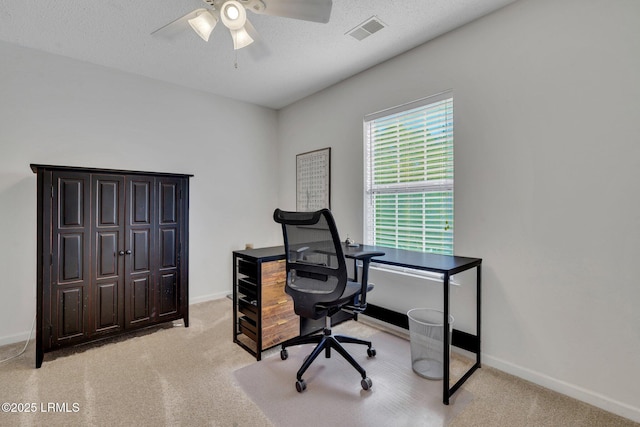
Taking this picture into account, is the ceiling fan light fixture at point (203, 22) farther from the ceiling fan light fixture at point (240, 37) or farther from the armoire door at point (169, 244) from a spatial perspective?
the armoire door at point (169, 244)

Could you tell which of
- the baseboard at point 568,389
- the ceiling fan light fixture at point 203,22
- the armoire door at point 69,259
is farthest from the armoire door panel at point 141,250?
the baseboard at point 568,389

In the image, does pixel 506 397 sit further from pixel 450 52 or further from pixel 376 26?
pixel 376 26

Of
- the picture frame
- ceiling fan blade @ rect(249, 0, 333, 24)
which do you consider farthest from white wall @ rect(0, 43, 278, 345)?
ceiling fan blade @ rect(249, 0, 333, 24)

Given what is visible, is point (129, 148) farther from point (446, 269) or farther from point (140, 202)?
point (446, 269)

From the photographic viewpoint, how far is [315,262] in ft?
6.56

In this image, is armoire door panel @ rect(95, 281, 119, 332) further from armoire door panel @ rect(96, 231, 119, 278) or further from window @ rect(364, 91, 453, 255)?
window @ rect(364, 91, 453, 255)

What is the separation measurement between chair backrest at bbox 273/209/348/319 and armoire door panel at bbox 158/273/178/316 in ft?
4.63

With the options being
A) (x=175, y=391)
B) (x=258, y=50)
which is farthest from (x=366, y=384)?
(x=258, y=50)

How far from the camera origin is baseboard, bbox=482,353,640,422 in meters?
1.64

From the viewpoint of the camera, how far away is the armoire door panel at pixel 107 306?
8.02 feet

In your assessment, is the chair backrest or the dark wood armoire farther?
the dark wood armoire

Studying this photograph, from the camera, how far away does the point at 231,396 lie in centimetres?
184

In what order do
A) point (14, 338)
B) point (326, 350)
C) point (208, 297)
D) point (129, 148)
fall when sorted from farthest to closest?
point (208, 297) → point (129, 148) → point (14, 338) → point (326, 350)

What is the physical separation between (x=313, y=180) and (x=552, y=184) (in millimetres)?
2453
